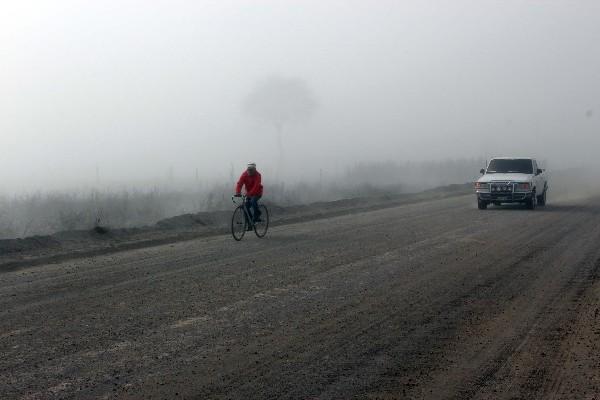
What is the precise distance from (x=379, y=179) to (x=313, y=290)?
2282 inches

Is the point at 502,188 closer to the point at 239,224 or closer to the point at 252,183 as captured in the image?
the point at 252,183

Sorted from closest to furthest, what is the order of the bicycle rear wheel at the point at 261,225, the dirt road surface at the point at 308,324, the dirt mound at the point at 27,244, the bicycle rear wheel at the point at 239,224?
1. the dirt road surface at the point at 308,324
2. the dirt mound at the point at 27,244
3. the bicycle rear wheel at the point at 239,224
4. the bicycle rear wheel at the point at 261,225

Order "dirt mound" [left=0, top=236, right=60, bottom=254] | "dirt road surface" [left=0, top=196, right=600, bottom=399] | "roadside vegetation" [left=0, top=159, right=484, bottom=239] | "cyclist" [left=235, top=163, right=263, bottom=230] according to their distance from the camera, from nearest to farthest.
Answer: "dirt road surface" [left=0, top=196, right=600, bottom=399] → "dirt mound" [left=0, top=236, right=60, bottom=254] → "cyclist" [left=235, top=163, right=263, bottom=230] → "roadside vegetation" [left=0, top=159, right=484, bottom=239]

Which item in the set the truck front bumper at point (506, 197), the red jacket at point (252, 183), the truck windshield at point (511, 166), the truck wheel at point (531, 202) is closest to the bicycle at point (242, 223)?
the red jacket at point (252, 183)

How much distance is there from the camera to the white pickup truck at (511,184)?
2903 cm

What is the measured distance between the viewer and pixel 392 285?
38.2 feet

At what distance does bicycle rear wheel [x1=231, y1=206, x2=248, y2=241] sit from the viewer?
18766 mm

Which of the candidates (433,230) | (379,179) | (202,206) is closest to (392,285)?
(433,230)

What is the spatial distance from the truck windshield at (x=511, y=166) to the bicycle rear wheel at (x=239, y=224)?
1577 centimetres

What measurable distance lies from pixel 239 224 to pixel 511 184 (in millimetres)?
14472

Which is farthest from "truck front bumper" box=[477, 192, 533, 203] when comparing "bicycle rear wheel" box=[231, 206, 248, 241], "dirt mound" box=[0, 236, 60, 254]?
"dirt mound" box=[0, 236, 60, 254]

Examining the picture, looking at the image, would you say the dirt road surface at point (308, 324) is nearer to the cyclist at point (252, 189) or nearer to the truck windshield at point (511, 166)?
the cyclist at point (252, 189)

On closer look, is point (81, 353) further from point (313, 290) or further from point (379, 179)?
point (379, 179)

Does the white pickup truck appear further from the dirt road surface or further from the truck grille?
the dirt road surface
